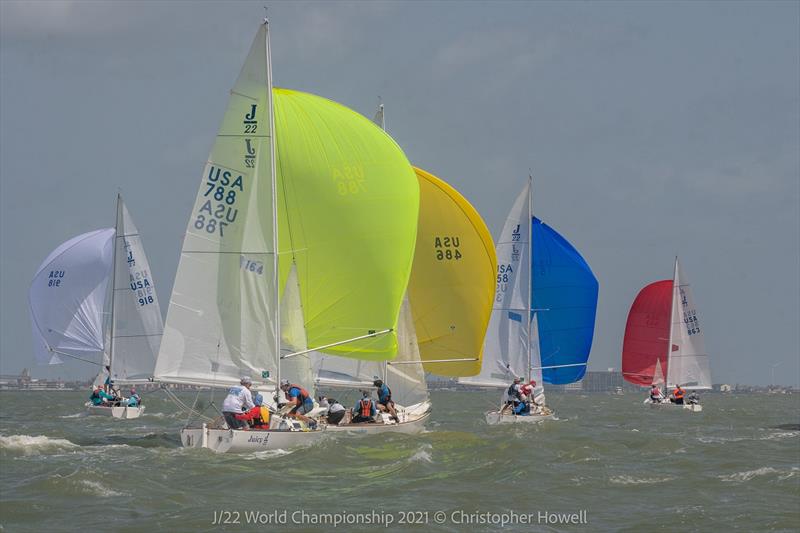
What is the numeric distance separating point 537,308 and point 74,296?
72.3 ft

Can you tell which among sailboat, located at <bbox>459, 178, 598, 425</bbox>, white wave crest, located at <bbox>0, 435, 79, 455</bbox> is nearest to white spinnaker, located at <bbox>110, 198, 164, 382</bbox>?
sailboat, located at <bbox>459, 178, 598, 425</bbox>

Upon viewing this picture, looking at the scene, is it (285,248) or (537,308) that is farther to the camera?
(537,308)

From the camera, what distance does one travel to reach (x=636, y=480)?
22625 millimetres

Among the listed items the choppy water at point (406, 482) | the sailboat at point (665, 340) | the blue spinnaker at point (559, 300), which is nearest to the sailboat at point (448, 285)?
the choppy water at point (406, 482)

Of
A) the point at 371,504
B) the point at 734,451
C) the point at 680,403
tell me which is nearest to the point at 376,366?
the point at 734,451

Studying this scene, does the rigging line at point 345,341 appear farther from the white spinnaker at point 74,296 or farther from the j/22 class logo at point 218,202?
the white spinnaker at point 74,296

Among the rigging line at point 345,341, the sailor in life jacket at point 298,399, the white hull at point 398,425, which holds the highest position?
the rigging line at point 345,341

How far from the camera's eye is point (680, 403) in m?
65.6

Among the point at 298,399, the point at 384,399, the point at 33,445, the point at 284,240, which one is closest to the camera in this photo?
the point at 298,399

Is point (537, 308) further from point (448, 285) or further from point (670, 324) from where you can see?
point (670, 324)

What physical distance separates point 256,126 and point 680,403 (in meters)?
44.2

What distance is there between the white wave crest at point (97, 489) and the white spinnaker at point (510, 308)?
24.3m

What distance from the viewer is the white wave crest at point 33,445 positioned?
85.1 ft

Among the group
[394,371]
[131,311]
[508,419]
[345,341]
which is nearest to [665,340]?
[131,311]
